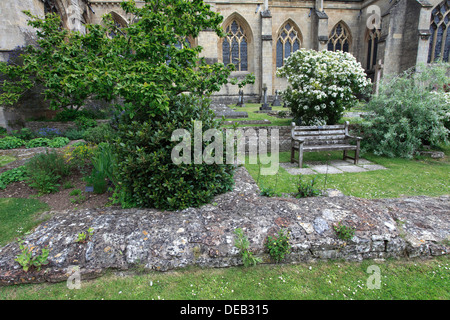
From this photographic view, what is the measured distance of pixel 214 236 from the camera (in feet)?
8.43

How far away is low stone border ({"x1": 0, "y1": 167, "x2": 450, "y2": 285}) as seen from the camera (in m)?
2.40

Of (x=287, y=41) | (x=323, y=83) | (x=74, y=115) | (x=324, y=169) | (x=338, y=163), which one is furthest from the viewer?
(x=287, y=41)

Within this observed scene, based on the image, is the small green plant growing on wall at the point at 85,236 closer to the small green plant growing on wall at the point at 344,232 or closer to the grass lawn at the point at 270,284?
the grass lawn at the point at 270,284

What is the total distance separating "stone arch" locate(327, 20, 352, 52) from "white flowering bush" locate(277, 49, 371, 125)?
16189 mm

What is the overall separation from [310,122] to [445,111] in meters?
3.75

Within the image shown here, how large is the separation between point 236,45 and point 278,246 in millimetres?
20870

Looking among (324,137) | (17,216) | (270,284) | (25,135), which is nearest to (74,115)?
(25,135)

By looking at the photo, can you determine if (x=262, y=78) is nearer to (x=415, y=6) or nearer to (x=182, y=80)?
(x=415, y=6)

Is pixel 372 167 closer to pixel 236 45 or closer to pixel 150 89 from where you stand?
pixel 150 89

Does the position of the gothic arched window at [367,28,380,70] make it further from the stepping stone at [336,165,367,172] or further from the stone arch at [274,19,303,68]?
the stepping stone at [336,165,367,172]

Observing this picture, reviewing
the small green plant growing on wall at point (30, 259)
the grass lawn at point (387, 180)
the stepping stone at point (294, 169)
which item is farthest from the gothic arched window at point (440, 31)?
the small green plant growing on wall at point (30, 259)

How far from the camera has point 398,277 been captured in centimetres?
237
